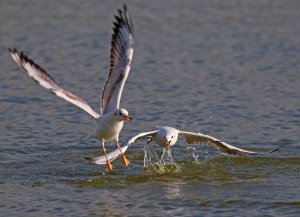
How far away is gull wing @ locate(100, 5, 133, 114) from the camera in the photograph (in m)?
12.2

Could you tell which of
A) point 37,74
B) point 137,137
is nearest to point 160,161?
point 137,137

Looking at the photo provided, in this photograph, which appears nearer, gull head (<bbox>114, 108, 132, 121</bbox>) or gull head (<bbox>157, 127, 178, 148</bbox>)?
gull head (<bbox>114, 108, 132, 121</bbox>)

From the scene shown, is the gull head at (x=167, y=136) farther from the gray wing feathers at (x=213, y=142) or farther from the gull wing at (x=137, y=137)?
the gray wing feathers at (x=213, y=142)

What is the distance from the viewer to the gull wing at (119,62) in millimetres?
12156

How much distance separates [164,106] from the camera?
15.6 m

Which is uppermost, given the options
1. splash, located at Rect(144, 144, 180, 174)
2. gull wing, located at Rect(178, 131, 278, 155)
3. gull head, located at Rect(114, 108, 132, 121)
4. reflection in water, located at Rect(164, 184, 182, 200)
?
gull head, located at Rect(114, 108, 132, 121)

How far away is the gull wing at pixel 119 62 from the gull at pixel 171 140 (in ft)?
2.07

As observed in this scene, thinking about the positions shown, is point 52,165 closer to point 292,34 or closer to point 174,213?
point 174,213

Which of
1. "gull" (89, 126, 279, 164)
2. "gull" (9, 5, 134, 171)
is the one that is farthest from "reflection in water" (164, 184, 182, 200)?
"gull" (9, 5, 134, 171)

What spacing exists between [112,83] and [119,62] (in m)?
0.36

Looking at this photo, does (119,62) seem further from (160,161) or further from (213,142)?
(213,142)

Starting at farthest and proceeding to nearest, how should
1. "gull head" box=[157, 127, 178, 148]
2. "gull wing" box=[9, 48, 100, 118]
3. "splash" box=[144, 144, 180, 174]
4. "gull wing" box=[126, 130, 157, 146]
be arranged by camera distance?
1. "splash" box=[144, 144, 180, 174]
2. "gull head" box=[157, 127, 178, 148]
3. "gull wing" box=[126, 130, 157, 146]
4. "gull wing" box=[9, 48, 100, 118]

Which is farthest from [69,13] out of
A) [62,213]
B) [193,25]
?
[62,213]

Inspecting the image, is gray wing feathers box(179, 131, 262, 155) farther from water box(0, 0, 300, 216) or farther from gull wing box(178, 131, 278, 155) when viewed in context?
water box(0, 0, 300, 216)
